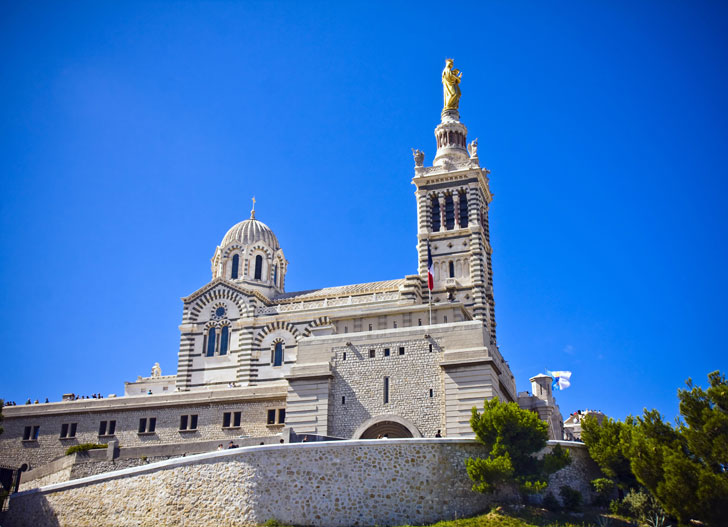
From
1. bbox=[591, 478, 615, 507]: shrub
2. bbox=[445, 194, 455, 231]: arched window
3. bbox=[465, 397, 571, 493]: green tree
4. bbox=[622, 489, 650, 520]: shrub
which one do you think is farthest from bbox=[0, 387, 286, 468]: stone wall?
bbox=[445, 194, 455, 231]: arched window

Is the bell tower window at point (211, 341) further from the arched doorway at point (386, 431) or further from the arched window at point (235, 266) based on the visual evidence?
the arched doorway at point (386, 431)

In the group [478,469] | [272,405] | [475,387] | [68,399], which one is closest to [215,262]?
[68,399]

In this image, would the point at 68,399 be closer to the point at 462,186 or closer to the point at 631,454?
the point at 462,186

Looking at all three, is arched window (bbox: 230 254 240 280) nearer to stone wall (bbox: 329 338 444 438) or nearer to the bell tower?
the bell tower

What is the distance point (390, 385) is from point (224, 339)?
21003 mm

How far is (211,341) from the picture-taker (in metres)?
59.8

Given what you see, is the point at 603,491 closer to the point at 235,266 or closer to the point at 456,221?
the point at 456,221

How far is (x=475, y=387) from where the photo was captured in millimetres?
39906

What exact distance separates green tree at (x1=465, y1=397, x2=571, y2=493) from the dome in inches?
1327

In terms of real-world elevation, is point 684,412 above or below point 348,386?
below

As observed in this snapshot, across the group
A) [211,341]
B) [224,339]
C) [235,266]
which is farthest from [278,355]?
[235,266]

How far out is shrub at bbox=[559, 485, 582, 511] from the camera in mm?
33750

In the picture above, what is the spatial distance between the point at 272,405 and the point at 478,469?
17.0 m

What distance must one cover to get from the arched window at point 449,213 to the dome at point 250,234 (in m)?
13.7
